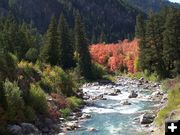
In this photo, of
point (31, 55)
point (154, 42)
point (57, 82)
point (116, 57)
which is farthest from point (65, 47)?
point (57, 82)

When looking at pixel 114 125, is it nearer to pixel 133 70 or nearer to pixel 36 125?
pixel 36 125

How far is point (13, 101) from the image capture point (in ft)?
110

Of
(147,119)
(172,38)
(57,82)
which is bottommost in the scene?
(147,119)

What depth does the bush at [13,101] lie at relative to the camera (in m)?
32.9

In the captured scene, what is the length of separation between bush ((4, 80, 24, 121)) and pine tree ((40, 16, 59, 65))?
49.3 metres

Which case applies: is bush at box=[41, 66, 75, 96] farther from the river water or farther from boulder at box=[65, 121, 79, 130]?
boulder at box=[65, 121, 79, 130]

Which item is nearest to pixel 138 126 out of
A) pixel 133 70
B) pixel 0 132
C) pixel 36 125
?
pixel 36 125

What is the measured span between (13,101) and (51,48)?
52301 mm

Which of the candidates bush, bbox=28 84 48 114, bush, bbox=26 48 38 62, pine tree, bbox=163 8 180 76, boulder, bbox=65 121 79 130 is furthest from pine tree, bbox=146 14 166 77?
boulder, bbox=65 121 79 130

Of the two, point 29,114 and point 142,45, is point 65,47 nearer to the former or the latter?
point 142,45

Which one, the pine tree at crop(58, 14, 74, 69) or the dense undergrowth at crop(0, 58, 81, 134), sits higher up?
the pine tree at crop(58, 14, 74, 69)

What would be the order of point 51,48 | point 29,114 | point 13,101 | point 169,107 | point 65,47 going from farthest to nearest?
point 65,47 → point 51,48 → point 169,107 → point 29,114 → point 13,101

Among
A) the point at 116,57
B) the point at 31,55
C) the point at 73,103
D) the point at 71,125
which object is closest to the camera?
the point at 71,125

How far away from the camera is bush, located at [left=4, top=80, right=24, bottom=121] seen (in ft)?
108
